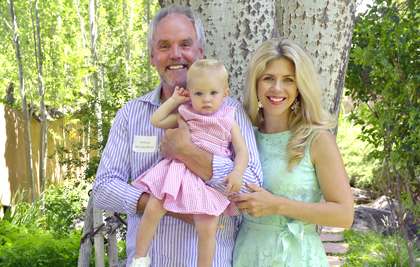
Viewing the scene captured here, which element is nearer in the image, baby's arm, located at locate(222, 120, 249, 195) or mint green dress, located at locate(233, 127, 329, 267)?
baby's arm, located at locate(222, 120, 249, 195)

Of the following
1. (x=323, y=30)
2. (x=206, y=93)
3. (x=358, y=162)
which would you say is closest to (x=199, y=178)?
(x=206, y=93)

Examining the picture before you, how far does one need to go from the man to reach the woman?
0.12 meters

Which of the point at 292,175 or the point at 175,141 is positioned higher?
the point at 175,141

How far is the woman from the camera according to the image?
5.76 ft

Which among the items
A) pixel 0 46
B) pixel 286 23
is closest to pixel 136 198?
pixel 286 23

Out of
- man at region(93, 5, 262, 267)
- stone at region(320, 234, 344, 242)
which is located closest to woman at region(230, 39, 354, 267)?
man at region(93, 5, 262, 267)

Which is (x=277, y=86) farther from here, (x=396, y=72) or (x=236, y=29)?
(x=396, y=72)

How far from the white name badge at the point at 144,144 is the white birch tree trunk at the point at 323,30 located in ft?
3.38

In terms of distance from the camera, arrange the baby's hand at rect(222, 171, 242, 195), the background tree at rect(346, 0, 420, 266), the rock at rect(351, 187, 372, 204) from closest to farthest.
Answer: the baby's hand at rect(222, 171, 242, 195) < the background tree at rect(346, 0, 420, 266) < the rock at rect(351, 187, 372, 204)

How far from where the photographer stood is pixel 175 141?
181 centimetres

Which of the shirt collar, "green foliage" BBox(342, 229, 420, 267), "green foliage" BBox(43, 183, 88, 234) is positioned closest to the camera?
the shirt collar

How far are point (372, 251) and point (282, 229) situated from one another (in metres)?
4.82

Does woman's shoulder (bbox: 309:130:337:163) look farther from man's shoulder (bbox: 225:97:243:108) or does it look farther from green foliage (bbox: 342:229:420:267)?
green foliage (bbox: 342:229:420:267)

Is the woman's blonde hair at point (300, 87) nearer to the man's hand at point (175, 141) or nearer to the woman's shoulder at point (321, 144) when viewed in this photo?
the woman's shoulder at point (321, 144)
